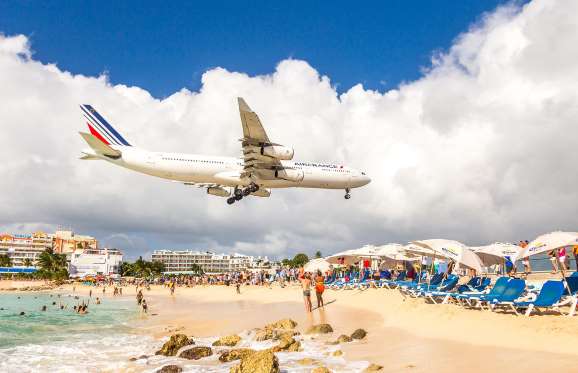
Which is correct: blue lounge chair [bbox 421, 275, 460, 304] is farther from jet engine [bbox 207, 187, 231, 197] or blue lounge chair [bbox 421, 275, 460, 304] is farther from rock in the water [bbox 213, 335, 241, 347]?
jet engine [bbox 207, 187, 231, 197]

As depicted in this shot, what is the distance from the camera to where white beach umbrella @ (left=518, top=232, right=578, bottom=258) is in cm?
1246

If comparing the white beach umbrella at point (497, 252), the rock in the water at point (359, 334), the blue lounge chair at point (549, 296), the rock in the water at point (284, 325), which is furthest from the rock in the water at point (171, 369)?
the white beach umbrella at point (497, 252)

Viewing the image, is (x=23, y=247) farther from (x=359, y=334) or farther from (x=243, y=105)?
(x=359, y=334)

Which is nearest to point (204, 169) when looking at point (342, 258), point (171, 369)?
point (342, 258)

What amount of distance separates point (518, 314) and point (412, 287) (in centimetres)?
757

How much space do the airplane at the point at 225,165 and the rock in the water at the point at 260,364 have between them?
64.0 feet

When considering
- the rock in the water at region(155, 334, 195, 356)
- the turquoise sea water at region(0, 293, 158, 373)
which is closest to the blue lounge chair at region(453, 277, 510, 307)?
the rock in the water at region(155, 334, 195, 356)

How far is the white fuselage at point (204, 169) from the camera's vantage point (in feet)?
99.3

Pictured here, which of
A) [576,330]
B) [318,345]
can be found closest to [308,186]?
[318,345]

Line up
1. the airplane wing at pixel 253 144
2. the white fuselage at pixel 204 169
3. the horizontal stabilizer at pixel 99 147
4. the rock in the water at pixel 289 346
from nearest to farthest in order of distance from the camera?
the rock in the water at pixel 289 346 → the airplane wing at pixel 253 144 → the horizontal stabilizer at pixel 99 147 → the white fuselage at pixel 204 169

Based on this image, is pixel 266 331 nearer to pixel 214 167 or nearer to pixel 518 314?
pixel 518 314

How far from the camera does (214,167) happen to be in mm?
31328

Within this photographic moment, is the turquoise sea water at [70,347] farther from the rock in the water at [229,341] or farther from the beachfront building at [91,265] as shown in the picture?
the beachfront building at [91,265]

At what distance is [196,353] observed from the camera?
11609 mm
